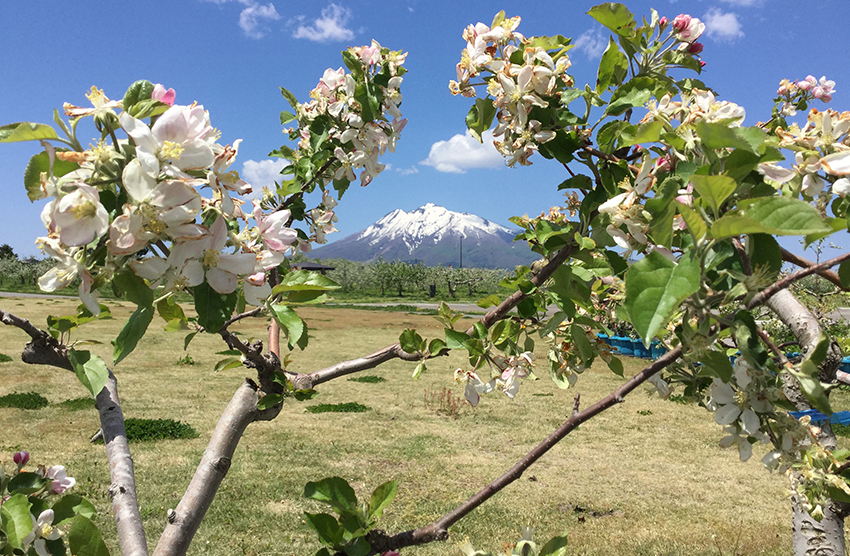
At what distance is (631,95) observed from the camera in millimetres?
919

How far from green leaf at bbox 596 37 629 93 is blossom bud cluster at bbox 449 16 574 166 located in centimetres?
5

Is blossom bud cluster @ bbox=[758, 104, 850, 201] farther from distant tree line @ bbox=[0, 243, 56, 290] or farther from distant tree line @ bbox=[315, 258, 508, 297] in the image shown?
distant tree line @ bbox=[0, 243, 56, 290]

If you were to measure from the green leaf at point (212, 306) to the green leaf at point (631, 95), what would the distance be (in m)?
0.70

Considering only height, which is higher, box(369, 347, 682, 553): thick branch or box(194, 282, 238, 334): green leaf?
box(194, 282, 238, 334): green leaf

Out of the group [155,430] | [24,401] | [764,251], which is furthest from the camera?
[24,401]

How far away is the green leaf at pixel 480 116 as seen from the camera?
101 centimetres

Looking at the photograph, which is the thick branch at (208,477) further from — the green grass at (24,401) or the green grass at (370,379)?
the green grass at (370,379)

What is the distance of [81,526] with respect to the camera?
91 cm

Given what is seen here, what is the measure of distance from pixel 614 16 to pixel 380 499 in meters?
0.99

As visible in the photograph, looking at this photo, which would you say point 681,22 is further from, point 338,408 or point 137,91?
point 338,408

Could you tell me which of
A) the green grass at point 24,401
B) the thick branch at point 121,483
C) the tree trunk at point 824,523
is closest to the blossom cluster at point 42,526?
the thick branch at point 121,483

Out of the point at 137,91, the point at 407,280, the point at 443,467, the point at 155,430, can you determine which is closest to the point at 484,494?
the point at 137,91

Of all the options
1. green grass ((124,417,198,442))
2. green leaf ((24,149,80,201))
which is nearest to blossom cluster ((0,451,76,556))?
green leaf ((24,149,80,201))

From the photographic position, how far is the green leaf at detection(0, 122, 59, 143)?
572 millimetres
